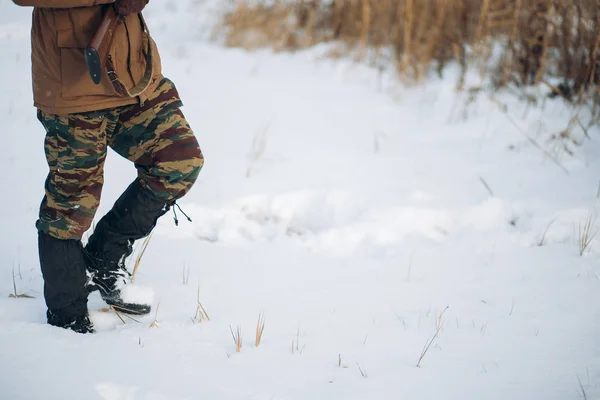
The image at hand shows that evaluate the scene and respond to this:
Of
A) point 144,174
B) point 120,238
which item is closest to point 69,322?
point 120,238

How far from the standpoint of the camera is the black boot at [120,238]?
1791 mm

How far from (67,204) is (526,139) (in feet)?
10.8

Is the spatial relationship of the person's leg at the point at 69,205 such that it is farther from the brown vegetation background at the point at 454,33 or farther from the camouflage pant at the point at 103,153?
the brown vegetation background at the point at 454,33

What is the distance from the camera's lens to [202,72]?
4.55m

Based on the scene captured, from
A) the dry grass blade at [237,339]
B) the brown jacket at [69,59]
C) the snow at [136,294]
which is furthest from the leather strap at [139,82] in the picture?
the dry grass blade at [237,339]

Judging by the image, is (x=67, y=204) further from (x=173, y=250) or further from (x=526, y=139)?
(x=526, y=139)

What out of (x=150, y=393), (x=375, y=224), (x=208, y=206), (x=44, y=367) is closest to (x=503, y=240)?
(x=375, y=224)

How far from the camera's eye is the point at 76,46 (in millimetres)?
1490

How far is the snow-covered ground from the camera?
1.62m

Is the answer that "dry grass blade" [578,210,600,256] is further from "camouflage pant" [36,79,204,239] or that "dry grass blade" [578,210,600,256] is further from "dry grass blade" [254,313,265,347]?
"camouflage pant" [36,79,204,239]

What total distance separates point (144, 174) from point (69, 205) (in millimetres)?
267

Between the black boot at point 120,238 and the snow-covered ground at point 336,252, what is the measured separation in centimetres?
10

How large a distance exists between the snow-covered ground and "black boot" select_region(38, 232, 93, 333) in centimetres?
6

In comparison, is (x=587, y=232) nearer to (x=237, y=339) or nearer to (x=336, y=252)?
(x=336, y=252)
